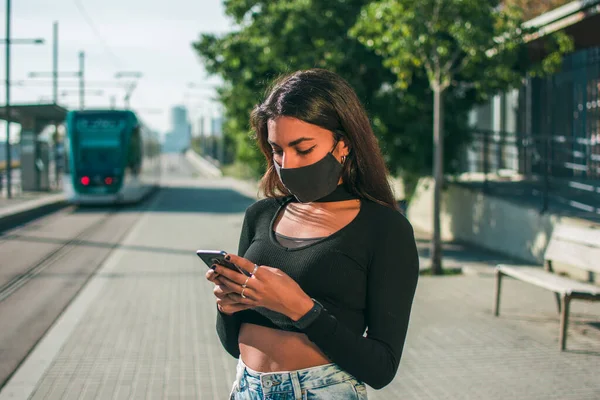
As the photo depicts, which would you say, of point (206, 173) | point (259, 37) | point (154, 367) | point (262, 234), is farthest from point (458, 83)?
point (206, 173)

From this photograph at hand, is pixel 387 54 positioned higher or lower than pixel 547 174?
higher

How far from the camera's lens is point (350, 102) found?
2.22 meters

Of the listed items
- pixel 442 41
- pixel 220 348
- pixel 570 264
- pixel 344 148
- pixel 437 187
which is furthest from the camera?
pixel 437 187

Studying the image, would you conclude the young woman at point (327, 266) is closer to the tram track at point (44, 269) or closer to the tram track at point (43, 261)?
the tram track at point (44, 269)

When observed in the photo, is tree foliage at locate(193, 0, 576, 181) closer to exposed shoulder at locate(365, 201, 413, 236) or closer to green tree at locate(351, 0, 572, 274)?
green tree at locate(351, 0, 572, 274)

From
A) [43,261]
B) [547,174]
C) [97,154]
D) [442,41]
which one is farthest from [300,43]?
[97,154]

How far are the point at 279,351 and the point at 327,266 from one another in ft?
0.91

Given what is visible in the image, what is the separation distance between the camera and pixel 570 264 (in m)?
7.67

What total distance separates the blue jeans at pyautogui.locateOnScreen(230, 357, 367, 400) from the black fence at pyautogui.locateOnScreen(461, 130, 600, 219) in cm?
947

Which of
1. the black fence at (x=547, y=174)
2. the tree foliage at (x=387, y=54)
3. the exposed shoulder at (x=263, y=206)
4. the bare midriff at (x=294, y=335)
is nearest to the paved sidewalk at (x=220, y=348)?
the black fence at (x=547, y=174)

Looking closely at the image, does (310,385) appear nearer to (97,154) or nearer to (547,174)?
(547,174)

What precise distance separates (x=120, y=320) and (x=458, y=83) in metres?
8.35

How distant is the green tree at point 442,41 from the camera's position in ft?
33.2

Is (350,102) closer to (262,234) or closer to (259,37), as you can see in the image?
(262,234)
